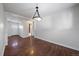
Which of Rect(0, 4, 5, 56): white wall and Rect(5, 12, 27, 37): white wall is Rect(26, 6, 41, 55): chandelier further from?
Rect(0, 4, 5, 56): white wall

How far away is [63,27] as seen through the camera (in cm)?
169

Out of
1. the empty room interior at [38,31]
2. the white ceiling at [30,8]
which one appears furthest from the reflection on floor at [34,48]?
the white ceiling at [30,8]

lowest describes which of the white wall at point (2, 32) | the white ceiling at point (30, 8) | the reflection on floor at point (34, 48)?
the reflection on floor at point (34, 48)

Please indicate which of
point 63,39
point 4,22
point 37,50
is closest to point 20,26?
point 4,22

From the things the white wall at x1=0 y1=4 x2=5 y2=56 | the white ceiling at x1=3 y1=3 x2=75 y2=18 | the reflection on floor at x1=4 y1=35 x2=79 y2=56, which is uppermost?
the white ceiling at x1=3 y1=3 x2=75 y2=18

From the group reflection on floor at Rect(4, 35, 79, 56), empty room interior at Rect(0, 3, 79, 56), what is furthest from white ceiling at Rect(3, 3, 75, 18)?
reflection on floor at Rect(4, 35, 79, 56)

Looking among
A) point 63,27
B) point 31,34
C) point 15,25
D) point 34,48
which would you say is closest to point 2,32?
point 15,25

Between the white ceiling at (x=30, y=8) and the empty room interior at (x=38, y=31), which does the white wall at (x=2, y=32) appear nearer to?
the empty room interior at (x=38, y=31)

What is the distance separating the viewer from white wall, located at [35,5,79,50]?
1.65m

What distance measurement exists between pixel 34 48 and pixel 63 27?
2.08 ft

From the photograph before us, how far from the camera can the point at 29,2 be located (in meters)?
1.56

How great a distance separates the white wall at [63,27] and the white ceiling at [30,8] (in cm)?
9

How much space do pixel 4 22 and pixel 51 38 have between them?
880 mm

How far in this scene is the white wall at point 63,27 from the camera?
165 cm
